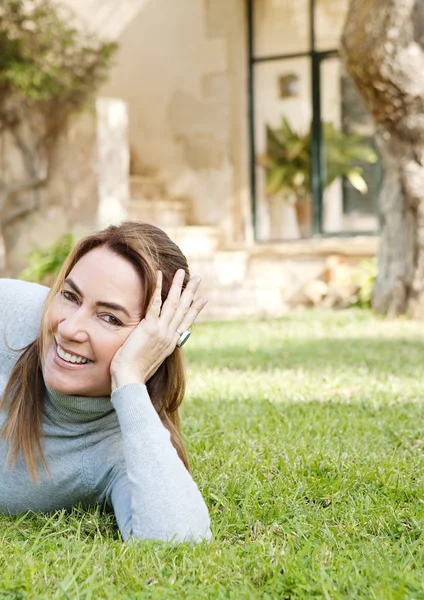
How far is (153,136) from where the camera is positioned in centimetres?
1246

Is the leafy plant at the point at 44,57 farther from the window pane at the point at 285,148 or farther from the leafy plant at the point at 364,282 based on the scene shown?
the leafy plant at the point at 364,282

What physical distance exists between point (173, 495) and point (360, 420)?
174 cm

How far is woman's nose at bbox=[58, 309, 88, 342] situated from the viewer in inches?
91.0

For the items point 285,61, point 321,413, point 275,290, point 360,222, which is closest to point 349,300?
point 275,290

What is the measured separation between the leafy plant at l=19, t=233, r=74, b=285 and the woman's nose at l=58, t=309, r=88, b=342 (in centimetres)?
695

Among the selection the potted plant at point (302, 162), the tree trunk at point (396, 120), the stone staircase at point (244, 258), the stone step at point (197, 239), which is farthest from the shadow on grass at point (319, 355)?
the potted plant at point (302, 162)

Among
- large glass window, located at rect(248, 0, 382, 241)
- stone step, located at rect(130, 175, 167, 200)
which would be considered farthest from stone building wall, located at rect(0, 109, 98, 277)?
large glass window, located at rect(248, 0, 382, 241)

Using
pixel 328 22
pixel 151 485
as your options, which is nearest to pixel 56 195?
pixel 328 22

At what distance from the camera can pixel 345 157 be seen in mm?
11930

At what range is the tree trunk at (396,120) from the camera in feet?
25.8

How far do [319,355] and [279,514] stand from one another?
11.6 ft

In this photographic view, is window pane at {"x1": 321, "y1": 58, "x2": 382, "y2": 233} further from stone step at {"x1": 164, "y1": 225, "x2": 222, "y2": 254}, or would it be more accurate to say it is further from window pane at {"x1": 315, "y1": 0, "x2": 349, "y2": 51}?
stone step at {"x1": 164, "y1": 225, "x2": 222, "y2": 254}

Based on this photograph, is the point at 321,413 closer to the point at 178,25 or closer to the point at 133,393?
the point at 133,393

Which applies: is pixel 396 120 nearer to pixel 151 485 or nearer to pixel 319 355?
pixel 319 355
